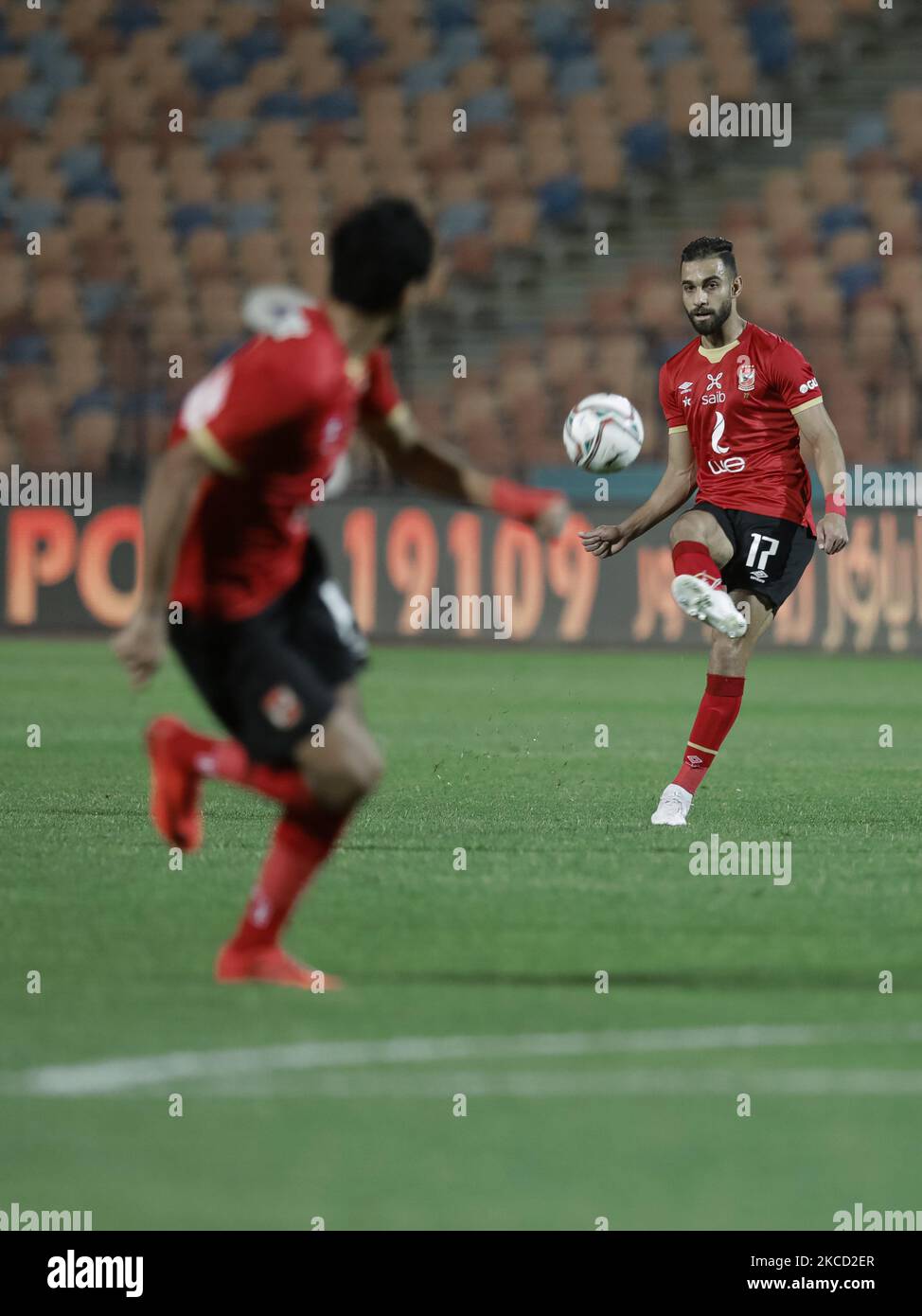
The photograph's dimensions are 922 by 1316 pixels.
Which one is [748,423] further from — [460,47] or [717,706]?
[460,47]

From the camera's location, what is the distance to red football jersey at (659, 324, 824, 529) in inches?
351

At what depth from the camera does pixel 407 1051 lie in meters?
4.54

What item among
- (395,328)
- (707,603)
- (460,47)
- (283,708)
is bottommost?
(283,708)

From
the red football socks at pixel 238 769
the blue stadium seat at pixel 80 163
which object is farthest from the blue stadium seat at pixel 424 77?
the red football socks at pixel 238 769

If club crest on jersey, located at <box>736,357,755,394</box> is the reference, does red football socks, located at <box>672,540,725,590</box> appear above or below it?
below

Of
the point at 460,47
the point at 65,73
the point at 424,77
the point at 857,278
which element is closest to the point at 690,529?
the point at 857,278

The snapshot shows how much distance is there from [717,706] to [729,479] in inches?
36.5

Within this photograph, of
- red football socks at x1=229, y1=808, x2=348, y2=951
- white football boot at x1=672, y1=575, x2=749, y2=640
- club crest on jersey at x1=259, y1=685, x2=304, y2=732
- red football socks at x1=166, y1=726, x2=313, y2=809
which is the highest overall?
white football boot at x1=672, y1=575, x2=749, y2=640

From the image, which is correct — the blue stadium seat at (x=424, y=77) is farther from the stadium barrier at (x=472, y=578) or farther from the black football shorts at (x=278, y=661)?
the black football shorts at (x=278, y=661)

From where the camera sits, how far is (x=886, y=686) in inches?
639

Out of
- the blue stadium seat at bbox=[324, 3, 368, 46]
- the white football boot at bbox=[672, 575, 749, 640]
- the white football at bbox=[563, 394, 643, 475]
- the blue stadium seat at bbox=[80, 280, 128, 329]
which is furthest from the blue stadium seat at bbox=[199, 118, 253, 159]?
the white football at bbox=[563, 394, 643, 475]

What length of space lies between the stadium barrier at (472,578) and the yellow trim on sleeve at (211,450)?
1397cm

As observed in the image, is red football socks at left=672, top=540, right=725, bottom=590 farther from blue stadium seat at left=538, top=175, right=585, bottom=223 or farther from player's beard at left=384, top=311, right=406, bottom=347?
blue stadium seat at left=538, top=175, right=585, bottom=223

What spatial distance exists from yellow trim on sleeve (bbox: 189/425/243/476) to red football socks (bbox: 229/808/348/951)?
2.67ft
